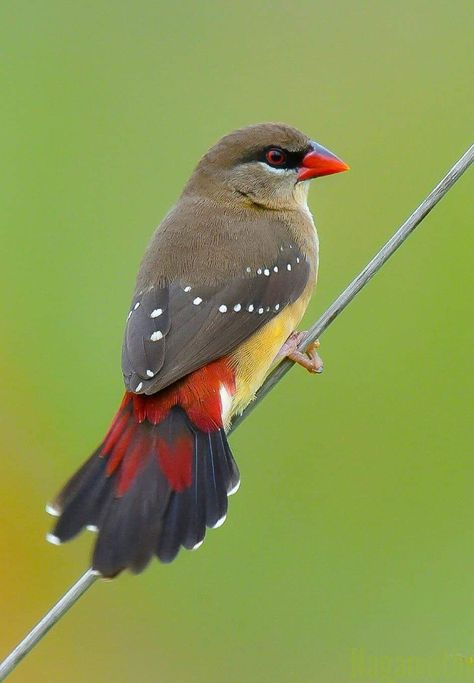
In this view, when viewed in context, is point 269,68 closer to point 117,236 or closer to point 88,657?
point 117,236

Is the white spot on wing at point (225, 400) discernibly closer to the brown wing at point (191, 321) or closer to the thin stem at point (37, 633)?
the brown wing at point (191, 321)

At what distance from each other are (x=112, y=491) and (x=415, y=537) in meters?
1.94

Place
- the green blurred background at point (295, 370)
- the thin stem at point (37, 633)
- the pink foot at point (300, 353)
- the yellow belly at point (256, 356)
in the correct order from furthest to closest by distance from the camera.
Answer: the green blurred background at point (295, 370) → the pink foot at point (300, 353) → the yellow belly at point (256, 356) → the thin stem at point (37, 633)

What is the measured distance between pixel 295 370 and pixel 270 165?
1.27m

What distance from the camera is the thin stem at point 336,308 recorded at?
3.15 m

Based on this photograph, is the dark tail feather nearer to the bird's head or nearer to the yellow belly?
the yellow belly

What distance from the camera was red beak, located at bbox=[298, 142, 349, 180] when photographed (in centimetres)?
495

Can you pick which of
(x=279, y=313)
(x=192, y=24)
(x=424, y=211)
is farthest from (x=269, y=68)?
(x=424, y=211)

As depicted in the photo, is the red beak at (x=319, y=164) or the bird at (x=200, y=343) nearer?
the bird at (x=200, y=343)

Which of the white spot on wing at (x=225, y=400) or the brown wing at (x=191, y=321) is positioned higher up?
the brown wing at (x=191, y=321)

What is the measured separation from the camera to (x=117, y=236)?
6.55m

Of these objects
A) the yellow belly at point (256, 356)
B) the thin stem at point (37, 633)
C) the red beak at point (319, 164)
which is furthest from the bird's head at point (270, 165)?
the thin stem at point (37, 633)

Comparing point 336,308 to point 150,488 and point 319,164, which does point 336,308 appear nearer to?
point 150,488

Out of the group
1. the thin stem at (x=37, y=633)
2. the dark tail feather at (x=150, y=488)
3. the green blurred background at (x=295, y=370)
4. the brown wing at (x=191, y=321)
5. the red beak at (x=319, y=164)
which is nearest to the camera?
the thin stem at (x=37, y=633)
